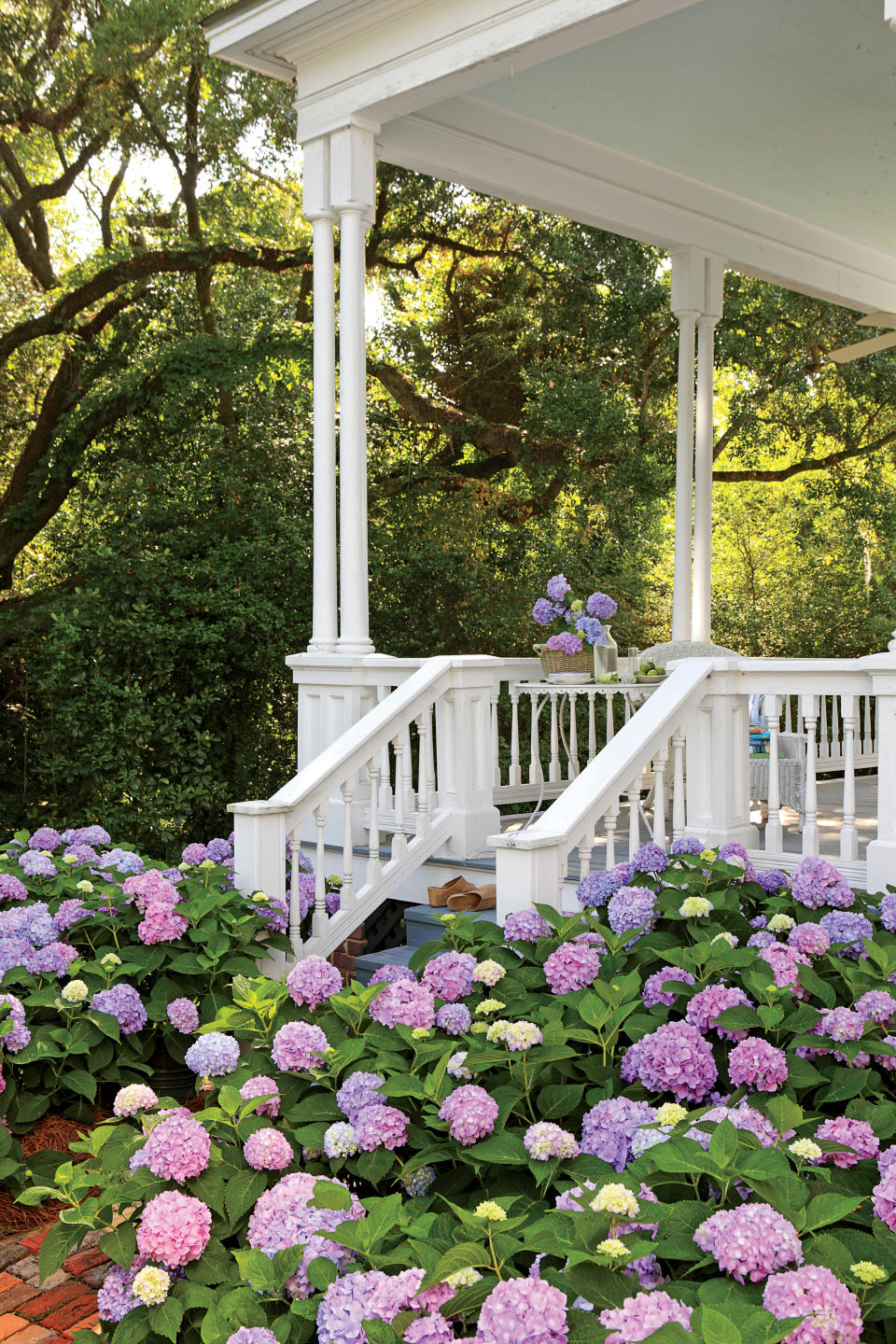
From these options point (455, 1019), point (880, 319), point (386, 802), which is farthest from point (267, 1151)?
point (880, 319)

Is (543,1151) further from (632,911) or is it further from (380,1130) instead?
(632,911)

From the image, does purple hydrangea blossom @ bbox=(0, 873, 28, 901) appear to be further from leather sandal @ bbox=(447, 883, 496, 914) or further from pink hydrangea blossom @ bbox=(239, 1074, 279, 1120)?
pink hydrangea blossom @ bbox=(239, 1074, 279, 1120)

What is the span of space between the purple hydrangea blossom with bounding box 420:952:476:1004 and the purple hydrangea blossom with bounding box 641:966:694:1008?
16.1 inches

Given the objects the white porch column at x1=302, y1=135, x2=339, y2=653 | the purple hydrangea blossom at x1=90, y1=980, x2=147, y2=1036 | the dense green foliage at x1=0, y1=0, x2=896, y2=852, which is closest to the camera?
the purple hydrangea blossom at x1=90, y1=980, x2=147, y2=1036

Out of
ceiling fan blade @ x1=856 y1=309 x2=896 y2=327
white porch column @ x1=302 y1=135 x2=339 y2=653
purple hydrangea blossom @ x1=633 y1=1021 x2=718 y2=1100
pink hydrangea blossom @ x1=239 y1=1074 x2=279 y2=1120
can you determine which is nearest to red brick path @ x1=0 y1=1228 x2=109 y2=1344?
pink hydrangea blossom @ x1=239 y1=1074 x2=279 y2=1120

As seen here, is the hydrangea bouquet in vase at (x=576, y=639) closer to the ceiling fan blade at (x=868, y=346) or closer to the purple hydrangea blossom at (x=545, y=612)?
the purple hydrangea blossom at (x=545, y=612)

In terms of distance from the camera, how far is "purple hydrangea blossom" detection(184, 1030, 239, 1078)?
2678 millimetres

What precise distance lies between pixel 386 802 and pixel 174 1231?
371cm

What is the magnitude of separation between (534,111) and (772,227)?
2.42 meters

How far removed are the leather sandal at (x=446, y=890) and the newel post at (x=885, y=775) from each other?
1.64m

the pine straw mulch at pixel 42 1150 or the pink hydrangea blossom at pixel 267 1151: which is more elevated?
the pink hydrangea blossom at pixel 267 1151

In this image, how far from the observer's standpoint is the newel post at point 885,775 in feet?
13.1

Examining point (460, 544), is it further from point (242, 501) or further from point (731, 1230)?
point (731, 1230)

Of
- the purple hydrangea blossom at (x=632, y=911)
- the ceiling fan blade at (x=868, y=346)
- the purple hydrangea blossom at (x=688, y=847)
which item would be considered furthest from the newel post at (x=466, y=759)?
the ceiling fan blade at (x=868, y=346)
